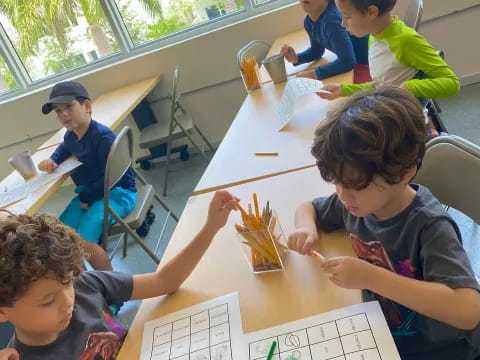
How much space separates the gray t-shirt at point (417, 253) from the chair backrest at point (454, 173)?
108 millimetres

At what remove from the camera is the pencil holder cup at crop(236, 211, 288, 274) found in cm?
91

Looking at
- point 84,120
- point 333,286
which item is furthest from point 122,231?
point 333,286

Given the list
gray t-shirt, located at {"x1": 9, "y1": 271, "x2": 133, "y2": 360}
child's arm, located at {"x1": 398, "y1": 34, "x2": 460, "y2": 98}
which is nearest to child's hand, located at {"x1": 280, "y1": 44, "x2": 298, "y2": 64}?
child's arm, located at {"x1": 398, "y1": 34, "x2": 460, "y2": 98}

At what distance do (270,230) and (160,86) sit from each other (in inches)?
120

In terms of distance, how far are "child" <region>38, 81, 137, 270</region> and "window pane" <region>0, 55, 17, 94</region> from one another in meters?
2.12

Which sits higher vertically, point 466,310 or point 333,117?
point 333,117

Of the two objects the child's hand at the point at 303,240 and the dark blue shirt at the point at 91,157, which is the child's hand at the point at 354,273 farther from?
the dark blue shirt at the point at 91,157

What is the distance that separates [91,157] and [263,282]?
170 cm

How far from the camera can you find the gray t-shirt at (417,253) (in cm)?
75

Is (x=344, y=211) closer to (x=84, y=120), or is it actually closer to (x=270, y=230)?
(x=270, y=230)

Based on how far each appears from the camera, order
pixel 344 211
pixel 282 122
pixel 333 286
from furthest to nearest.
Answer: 1. pixel 282 122
2. pixel 344 211
3. pixel 333 286

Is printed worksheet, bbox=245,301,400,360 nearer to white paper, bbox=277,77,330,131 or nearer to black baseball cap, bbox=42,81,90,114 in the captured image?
white paper, bbox=277,77,330,131

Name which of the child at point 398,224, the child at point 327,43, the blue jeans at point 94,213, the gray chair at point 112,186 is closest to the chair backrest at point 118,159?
the gray chair at point 112,186

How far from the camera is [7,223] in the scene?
2.83ft
